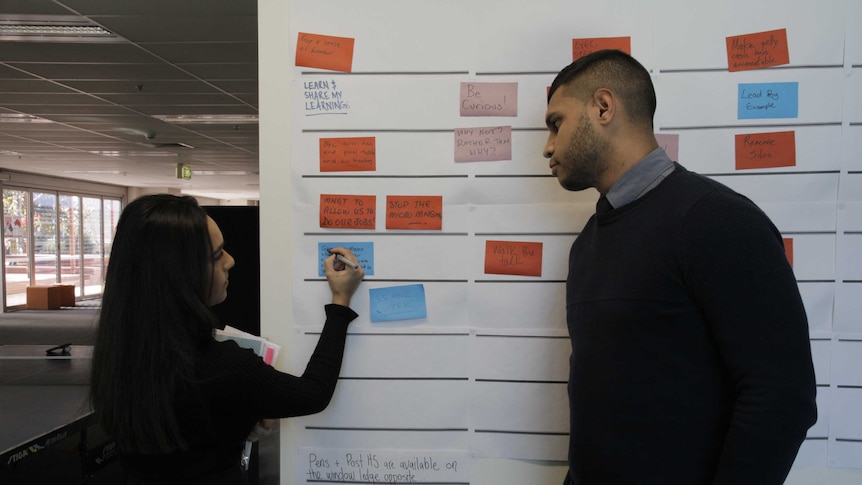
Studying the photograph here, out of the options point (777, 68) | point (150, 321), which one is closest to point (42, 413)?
point (150, 321)

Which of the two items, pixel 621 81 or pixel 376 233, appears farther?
pixel 376 233

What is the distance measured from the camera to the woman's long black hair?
1.01 meters

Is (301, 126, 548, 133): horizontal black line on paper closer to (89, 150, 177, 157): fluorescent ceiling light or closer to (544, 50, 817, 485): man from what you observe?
(544, 50, 817, 485): man

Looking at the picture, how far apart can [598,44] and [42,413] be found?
2413 millimetres

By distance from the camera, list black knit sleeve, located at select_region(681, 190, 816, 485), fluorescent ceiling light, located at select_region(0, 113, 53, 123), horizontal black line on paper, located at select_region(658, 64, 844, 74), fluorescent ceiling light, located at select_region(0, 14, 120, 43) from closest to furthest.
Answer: black knit sleeve, located at select_region(681, 190, 816, 485)
horizontal black line on paper, located at select_region(658, 64, 844, 74)
fluorescent ceiling light, located at select_region(0, 14, 120, 43)
fluorescent ceiling light, located at select_region(0, 113, 53, 123)

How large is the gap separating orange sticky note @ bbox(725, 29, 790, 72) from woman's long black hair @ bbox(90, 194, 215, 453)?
4.63 feet

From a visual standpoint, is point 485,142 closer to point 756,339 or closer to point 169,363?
point 756,339

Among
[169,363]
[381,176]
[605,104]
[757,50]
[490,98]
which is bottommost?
[169,363]

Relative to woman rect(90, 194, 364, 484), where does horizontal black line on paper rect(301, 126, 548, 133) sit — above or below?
above

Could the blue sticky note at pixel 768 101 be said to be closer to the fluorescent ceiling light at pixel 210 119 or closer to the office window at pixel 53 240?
the fluorescent ceiling light at pixel 210 119

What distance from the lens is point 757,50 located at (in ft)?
4.45

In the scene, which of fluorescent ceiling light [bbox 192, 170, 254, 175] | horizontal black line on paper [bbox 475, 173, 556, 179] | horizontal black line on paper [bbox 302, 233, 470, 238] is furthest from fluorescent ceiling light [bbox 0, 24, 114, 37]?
fluorescent ceiling light [bbox 192, 170, 254, 175]

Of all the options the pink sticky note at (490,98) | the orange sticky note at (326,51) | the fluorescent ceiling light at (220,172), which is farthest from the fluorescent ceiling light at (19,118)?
the pink sticky note at (490,98)

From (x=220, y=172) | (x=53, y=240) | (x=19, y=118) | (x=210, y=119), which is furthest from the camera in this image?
(x=53, y=240)
